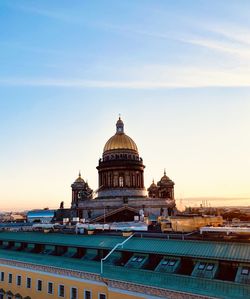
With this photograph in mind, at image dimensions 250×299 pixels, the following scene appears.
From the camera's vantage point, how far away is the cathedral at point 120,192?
271 ft

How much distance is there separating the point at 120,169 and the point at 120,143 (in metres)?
6.87

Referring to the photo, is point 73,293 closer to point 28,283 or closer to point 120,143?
point 28,283

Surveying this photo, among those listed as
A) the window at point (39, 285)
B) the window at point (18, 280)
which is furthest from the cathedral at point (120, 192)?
the window at point (39, 285)

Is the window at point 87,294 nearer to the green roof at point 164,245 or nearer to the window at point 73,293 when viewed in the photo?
the window at point 73,293

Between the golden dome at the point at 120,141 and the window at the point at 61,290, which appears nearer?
the window at the point at 61,290

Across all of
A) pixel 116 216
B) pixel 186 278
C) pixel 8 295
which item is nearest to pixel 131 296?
pixel 186 278

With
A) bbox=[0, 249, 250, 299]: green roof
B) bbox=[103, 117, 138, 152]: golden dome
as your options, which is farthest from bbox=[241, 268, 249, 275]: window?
bbox=[103, 117, 138, 152]: golden dome

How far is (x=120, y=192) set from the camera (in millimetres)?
89188

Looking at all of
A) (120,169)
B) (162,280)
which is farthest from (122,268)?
(120,169)

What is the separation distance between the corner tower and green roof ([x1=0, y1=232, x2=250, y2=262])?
5563 centimetres

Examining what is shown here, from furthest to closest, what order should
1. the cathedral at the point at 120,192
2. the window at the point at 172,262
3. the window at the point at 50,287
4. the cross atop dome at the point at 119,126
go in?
the cross atop dome at the point at 119,126
the cathedral at the point at 120,192
the window at the point at 50,287
the window at the point at 172,262

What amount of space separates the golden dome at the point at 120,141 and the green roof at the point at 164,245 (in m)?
60.0

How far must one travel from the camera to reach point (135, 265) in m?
25.8

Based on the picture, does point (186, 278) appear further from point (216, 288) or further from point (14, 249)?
point (14, 249)
